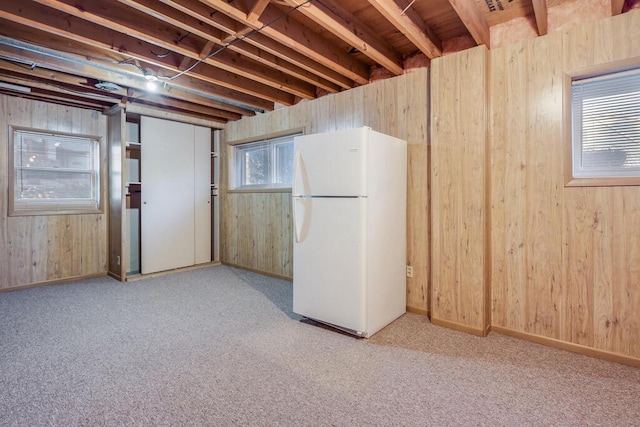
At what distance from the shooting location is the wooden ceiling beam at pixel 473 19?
2127mm

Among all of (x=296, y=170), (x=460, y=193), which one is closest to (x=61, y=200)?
(x=296, y=170)

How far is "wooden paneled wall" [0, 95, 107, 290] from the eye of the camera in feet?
12.1

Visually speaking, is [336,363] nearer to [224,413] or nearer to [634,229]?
[224,413]

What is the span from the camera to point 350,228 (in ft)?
8.13

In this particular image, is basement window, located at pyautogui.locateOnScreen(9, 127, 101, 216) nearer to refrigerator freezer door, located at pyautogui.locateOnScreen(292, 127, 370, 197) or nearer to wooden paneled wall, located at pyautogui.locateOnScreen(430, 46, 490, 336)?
refrigerator freezer door, located at pyautogui.locateOnScreen(292, 127, 370, 197)

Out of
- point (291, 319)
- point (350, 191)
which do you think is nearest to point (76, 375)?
point (291, 319)

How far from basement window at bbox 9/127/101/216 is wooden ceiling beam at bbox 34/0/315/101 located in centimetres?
239

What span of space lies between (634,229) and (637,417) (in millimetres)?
1128

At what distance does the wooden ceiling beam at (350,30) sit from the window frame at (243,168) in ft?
4.61

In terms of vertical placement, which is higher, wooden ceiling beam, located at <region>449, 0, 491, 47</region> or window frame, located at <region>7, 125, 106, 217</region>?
wooden ceiling beam, located at <region>449, 0, 491, 47</region>

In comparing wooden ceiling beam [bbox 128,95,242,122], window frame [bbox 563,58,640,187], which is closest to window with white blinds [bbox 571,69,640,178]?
window frame [bbox 563,58,640,187]

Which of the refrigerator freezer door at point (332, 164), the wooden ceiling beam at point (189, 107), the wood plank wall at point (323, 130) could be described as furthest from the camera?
the wooden ceiling beam at point (189, 107)

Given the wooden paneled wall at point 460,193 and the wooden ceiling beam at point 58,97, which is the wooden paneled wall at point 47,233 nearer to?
the wooden ceiling beam at point 58,97

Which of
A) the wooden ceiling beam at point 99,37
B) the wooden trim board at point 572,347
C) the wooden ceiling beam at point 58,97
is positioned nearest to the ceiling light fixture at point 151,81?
the wooden ceiling beam at point 99,37
